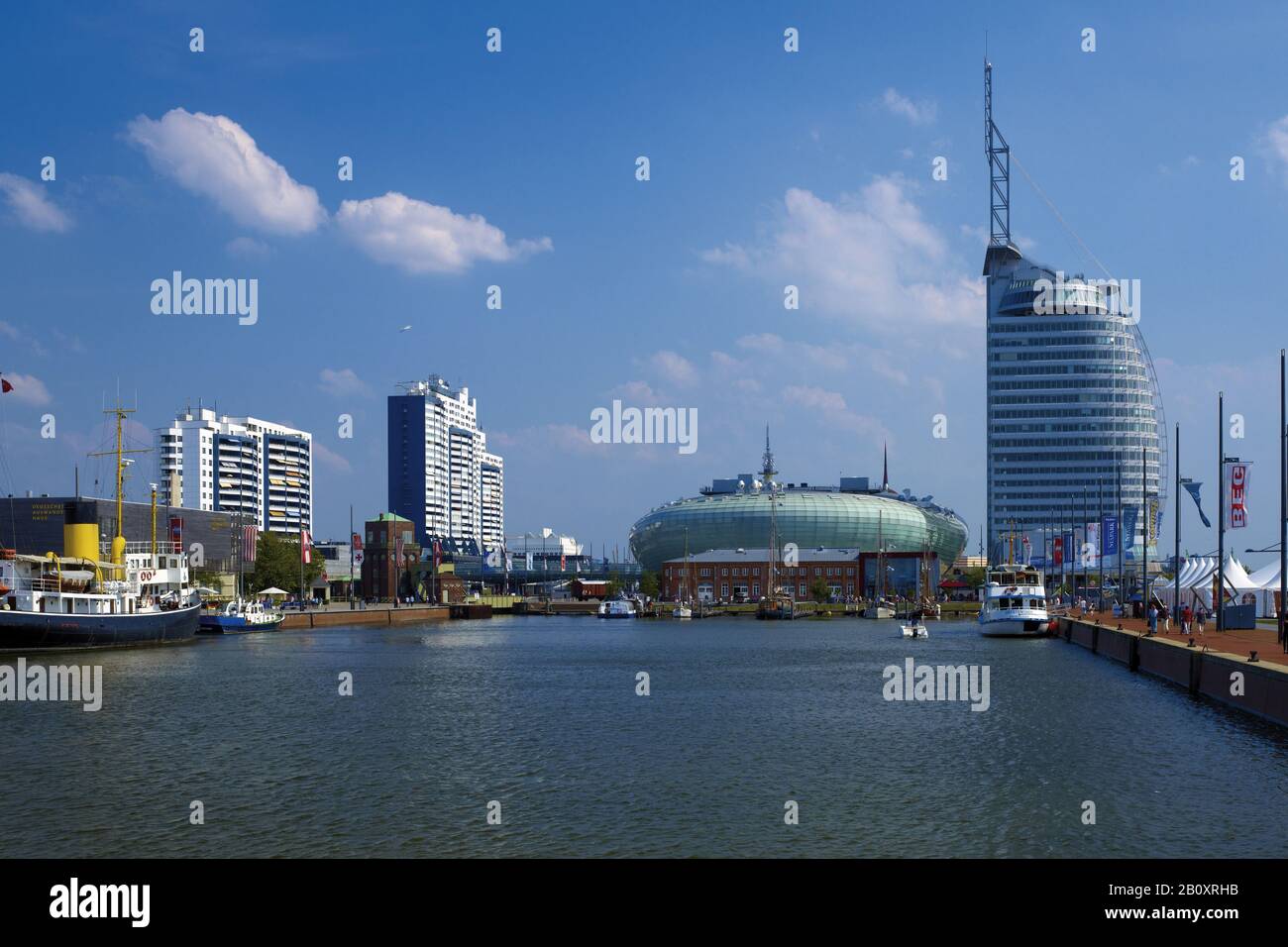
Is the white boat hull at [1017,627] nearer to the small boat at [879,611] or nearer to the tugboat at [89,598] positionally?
the small boat at [879,611]

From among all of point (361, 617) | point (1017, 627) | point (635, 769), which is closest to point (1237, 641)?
point (635, 769)

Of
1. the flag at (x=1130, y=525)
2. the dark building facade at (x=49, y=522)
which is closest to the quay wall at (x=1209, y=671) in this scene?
the flag at (x=1130, y=525)

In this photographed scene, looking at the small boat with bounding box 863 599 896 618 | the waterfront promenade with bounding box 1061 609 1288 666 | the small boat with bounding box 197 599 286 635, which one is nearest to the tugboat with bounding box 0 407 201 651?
the small boat with bounding box 197 599 286 635

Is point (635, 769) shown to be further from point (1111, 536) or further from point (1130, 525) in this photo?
point (1130, 525)

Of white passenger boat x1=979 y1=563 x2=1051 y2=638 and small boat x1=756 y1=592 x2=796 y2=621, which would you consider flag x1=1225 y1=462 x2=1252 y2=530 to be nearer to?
white passenger boat x1=979 y1=563 x2=1051 y2=638

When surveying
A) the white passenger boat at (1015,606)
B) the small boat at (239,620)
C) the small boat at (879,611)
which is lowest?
the small boat at (879,611)
